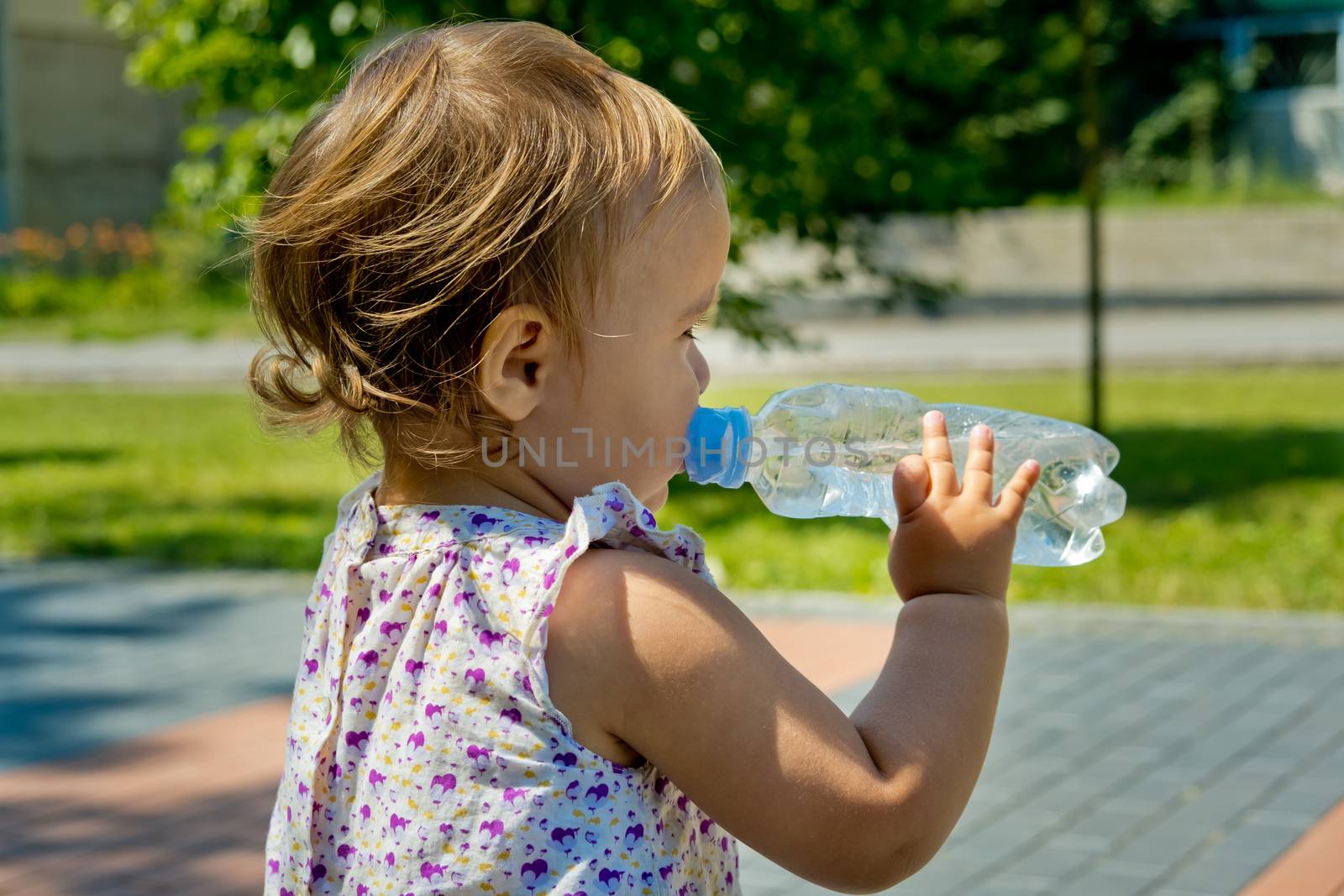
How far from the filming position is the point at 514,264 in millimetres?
1429

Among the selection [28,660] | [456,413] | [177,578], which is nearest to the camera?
[456,413]

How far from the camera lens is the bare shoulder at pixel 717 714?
1.38 metres

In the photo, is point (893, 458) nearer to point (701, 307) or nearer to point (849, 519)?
point (701, 307)

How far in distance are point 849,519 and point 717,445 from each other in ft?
23.9

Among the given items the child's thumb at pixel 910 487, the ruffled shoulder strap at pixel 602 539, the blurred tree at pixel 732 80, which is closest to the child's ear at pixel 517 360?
the ruffled shoulder strap at pixel 602 539

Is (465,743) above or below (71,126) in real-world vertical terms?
above

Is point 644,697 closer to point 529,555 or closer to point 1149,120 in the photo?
point 529,555

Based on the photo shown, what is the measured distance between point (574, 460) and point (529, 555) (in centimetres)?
12

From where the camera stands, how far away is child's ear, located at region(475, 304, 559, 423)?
144cm

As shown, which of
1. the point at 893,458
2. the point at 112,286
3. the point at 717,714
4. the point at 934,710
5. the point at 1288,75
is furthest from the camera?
the point at 1288,75

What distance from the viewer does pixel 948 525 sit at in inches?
60.8

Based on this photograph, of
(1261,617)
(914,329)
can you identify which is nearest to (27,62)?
(914,329)

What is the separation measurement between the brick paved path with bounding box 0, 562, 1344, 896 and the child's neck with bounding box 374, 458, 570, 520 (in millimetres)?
2511

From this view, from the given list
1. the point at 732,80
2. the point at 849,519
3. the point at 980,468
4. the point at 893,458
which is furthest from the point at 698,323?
the point at 732,80
